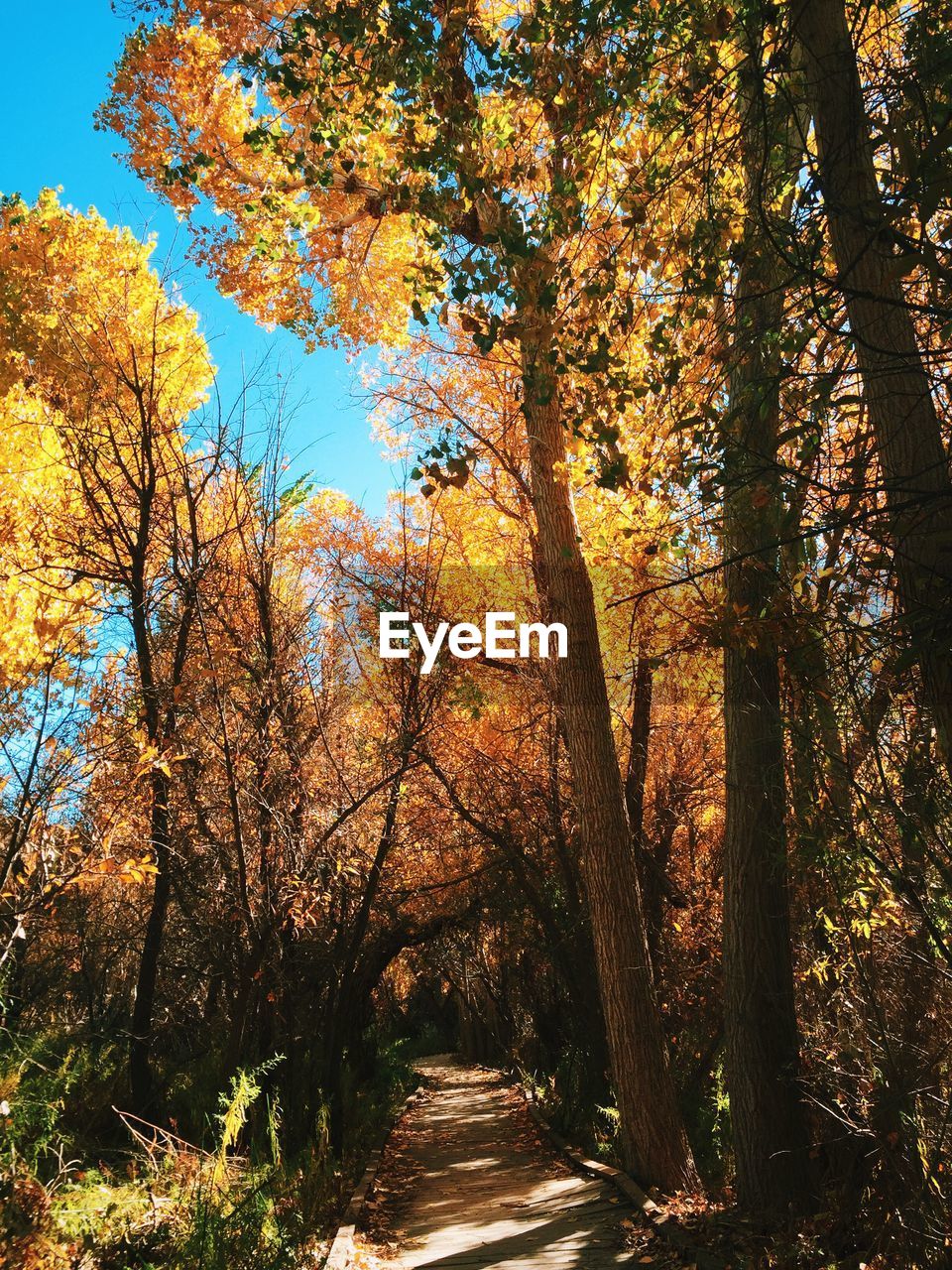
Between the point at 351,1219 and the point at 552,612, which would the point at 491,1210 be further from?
the point at 552,612

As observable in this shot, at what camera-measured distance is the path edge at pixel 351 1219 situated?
6.03m

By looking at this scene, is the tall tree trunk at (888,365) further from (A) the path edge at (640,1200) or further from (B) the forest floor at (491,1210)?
(B) the forest floor at (491,1210)

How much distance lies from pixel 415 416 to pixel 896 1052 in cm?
924

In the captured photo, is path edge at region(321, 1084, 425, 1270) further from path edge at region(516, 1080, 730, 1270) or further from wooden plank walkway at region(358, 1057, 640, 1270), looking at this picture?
path edge at region(516, 1080, 730, 1270)

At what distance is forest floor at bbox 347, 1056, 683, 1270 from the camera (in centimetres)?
635

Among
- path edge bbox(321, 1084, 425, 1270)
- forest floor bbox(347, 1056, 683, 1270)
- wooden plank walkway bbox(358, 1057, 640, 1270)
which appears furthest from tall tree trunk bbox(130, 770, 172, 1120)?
wooden plank walkway bbox(358, 1057, 640, 1270)

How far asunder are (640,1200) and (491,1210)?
1546 mm

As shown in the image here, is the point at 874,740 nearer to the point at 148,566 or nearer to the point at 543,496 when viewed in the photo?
the point at 543,496

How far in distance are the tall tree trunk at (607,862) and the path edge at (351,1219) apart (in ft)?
7.36

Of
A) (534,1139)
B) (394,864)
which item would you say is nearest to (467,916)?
(394,864)

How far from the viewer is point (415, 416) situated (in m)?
12.2

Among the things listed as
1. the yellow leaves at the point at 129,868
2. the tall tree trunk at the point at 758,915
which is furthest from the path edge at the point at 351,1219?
the tall tree trunk at the point at 758,915

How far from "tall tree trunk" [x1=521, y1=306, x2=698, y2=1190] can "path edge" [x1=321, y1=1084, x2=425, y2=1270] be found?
88.3 inches

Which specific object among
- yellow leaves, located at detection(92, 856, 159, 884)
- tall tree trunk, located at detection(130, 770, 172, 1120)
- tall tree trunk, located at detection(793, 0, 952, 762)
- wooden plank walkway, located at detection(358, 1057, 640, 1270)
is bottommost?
wooden plank walkway, located at detection(358, 1057, 640, 1270)
